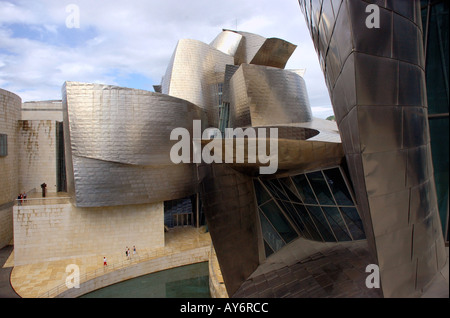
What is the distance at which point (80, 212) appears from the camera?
15125 mm

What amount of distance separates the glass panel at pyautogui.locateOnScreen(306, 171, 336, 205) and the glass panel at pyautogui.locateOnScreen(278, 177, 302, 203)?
703 millimetres

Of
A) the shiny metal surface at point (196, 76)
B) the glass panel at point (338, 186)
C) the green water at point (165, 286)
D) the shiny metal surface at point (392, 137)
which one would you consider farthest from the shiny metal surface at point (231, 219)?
the shiny metal surface at point (196, 76)

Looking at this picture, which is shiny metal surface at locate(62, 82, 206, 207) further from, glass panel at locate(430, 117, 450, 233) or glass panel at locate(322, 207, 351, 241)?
glass panel at locate(430, 117, 450, 233)

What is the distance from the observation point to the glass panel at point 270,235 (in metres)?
9.41

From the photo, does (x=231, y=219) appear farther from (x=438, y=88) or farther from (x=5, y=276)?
(x=5, y=276)

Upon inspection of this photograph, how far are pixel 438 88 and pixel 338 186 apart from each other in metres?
3.45

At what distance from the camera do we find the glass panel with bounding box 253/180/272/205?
9258 mm

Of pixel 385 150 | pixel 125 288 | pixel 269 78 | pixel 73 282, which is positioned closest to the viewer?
pixel 385 150

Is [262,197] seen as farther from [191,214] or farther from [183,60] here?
[183,60]

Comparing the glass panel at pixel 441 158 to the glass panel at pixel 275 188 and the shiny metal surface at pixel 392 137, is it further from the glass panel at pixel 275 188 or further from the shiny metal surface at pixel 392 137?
the glass panel at pixel 275 188

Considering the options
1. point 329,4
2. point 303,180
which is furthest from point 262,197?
point 329,4

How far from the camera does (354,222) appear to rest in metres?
8.01

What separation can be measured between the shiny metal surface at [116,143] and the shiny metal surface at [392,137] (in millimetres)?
12052

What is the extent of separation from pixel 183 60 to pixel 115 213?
12.9 metres
